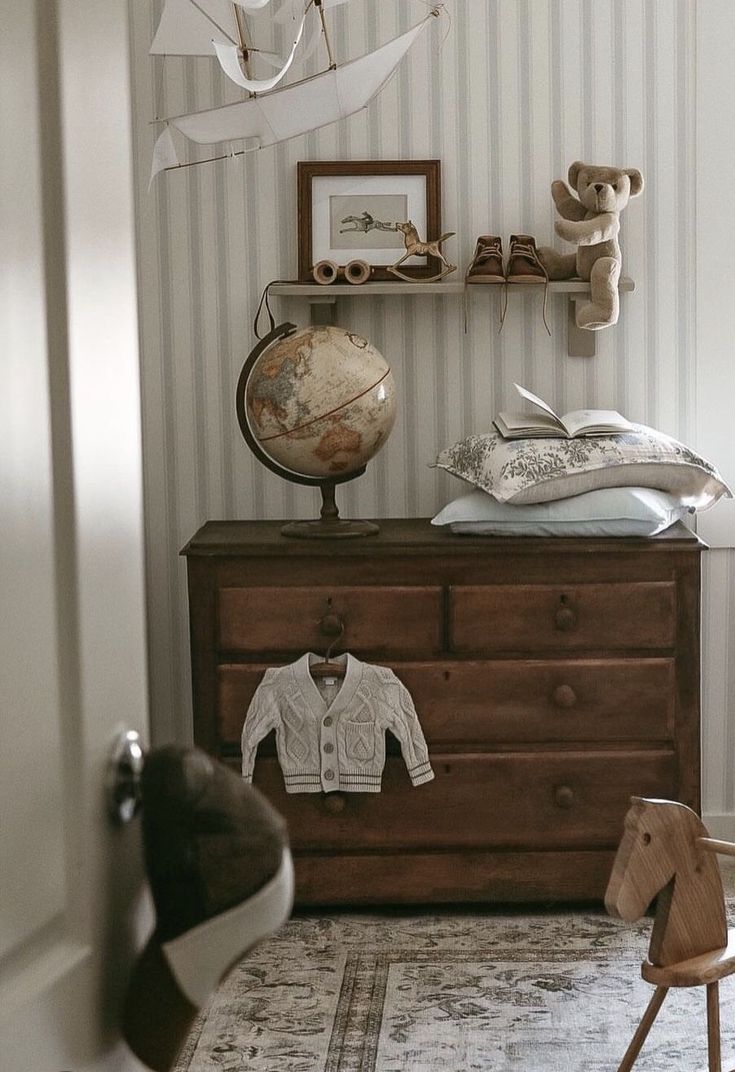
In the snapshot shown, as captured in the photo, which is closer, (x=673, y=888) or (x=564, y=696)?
(x=673, y=888)

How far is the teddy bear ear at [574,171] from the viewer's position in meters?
3.16

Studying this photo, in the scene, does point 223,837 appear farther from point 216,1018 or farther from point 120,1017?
point 216,1018

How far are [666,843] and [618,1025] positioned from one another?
758 mm

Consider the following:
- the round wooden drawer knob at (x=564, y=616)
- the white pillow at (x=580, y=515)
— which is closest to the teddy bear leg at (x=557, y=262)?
the white pillow at (x=580, y=515)

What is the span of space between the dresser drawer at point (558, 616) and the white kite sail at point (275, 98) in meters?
1.08

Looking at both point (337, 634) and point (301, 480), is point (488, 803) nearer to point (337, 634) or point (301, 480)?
point (337, 634)

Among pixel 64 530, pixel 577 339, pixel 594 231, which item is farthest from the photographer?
pixel 577 339

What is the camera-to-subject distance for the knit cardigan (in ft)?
9.29

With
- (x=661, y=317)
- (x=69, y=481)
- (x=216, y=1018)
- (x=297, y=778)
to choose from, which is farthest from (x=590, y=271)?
(x=69, y=481)

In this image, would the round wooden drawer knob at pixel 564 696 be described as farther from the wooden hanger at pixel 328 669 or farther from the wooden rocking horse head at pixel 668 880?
the wooden rocking horse head at pixel 668 880

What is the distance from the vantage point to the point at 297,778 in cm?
285

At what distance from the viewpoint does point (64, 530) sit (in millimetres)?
828

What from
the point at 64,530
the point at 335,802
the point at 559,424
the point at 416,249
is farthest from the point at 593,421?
Answer: the point at 64,530

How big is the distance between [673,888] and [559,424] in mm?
1374
